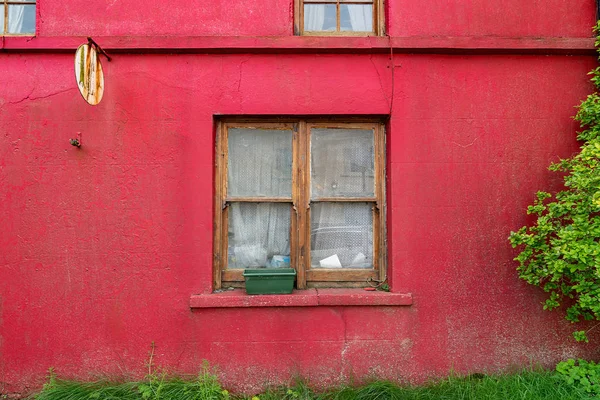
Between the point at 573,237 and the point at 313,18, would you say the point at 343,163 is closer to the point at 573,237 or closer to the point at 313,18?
the point at 313,18

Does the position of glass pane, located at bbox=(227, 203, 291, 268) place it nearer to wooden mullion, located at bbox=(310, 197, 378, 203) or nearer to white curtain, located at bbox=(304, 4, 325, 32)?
wooden mullion, located at bbox=(310, 197, 378, 203)

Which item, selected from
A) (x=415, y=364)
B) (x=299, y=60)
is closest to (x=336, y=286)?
(x=415, y=364)

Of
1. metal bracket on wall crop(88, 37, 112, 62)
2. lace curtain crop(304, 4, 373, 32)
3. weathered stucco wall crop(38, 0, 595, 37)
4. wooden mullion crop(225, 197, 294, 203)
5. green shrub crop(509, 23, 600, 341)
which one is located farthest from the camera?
lace curtain crop(304, 4, 373, 32)

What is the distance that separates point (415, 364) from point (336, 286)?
1013 millimetres

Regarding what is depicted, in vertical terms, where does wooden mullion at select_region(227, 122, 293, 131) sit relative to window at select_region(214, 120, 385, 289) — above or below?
above

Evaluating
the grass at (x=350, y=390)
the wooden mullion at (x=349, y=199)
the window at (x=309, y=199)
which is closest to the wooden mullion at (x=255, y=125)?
the window at (x=309, y=199)

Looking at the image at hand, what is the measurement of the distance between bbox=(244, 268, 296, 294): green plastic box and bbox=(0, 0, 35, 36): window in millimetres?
3229

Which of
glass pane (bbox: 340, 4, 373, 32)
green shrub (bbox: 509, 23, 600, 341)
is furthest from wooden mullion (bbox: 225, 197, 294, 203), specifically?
green shrub (bbox: 509, 23, 600, 341)

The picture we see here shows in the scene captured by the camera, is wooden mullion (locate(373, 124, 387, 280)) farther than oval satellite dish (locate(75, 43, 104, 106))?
Yes

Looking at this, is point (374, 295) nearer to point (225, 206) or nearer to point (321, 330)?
point (321, 330)

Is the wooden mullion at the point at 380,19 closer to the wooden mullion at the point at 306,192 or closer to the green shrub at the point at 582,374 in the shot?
the wooden mullion at the point at 306,192

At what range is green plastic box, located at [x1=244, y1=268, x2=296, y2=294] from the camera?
3848 mm

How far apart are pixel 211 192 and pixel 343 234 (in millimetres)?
1346

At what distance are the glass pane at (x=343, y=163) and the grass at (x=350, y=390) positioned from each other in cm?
180
